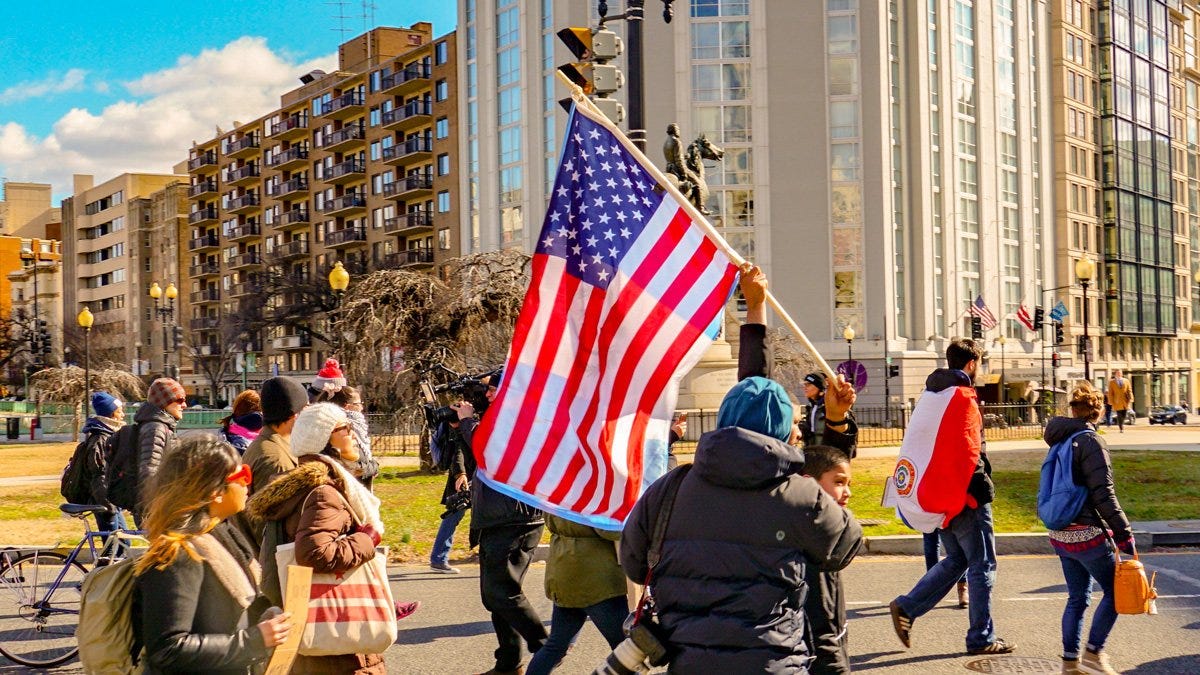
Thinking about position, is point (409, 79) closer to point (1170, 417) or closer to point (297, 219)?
point (297, 219)

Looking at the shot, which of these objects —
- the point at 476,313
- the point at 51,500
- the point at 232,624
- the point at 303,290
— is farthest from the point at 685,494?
the point at 303,290

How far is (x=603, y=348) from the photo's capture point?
20.0ft

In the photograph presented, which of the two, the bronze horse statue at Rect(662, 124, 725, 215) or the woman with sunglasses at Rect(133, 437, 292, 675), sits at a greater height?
the bronze horse statue at Rect(662, 124, 725, 215)

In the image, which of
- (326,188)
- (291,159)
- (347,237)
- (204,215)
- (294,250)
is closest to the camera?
(347,237)

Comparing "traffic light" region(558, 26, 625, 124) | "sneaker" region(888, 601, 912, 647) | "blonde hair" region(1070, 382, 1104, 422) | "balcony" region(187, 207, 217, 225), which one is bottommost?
"sneaker" region(888, 601, 912, 647)

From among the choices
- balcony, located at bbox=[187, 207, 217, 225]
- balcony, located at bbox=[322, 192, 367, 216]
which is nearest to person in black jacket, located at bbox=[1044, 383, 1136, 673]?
balcony, located at bbox=[322, 192, 367, 216]

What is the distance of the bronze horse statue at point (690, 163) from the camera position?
22.7 meters

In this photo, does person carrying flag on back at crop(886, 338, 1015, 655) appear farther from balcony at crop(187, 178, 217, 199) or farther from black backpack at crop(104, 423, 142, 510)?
balcony at crop(187, 178, 217, 199)

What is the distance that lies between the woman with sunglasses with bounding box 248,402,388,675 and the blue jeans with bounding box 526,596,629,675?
171 centimetres

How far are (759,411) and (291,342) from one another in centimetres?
9478

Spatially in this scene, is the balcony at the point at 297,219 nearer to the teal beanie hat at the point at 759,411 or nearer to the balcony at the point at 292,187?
the balcony at the point at 292,187

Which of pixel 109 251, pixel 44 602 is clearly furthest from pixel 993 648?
pixel 109 251

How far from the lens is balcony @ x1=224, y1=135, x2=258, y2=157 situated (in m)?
104

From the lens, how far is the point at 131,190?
12225 cm
